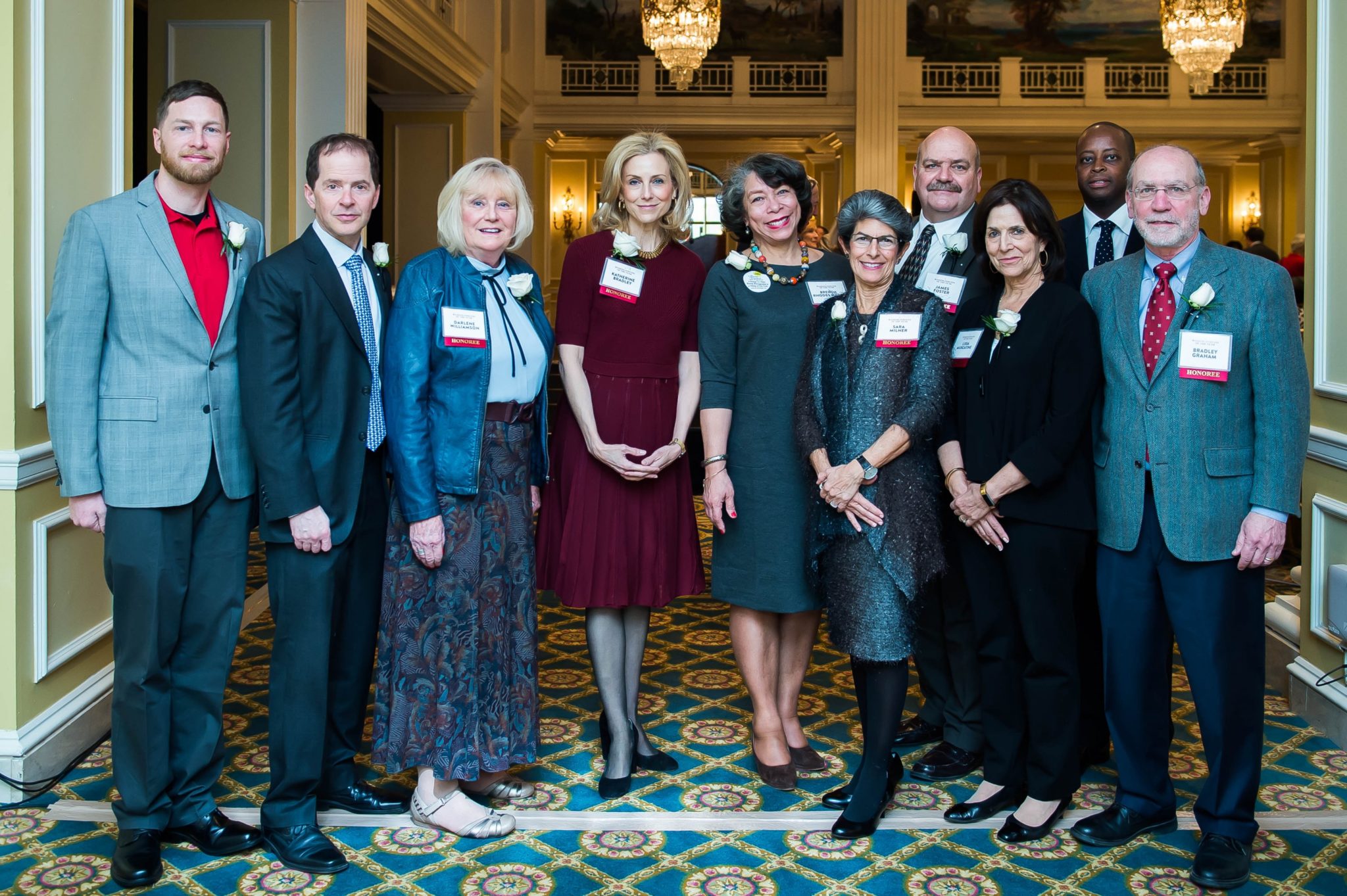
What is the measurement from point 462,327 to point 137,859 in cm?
150

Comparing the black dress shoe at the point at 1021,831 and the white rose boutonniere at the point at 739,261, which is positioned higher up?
the white rose boutonniere at the point at 739,261

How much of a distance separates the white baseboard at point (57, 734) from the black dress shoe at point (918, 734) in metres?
2.54

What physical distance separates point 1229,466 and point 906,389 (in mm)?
790

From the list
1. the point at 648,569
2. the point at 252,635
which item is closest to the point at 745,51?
the point at 252,635

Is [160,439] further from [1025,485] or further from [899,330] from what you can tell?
[1025,485]

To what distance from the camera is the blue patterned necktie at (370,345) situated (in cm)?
300

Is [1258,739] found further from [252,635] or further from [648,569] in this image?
[252,635]

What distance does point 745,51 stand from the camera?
53.9 feet

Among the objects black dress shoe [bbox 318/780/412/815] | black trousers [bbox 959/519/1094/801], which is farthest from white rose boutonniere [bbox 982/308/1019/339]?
black dress shoe [bbox 318/780/412/815]

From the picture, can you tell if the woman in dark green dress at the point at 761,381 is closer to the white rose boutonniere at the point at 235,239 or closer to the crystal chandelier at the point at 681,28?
the white rose boutonniere at the point at 235,239

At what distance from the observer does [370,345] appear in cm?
303

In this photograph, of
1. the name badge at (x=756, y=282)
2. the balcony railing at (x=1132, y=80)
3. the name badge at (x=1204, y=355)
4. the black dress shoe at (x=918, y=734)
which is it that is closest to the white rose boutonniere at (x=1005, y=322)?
the name badge at (x=1204, y=355)

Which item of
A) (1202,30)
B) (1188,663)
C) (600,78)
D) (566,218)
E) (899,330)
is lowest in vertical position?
(1188,663)

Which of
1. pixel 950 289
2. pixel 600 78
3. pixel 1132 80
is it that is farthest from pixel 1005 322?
pixel 1132 80
